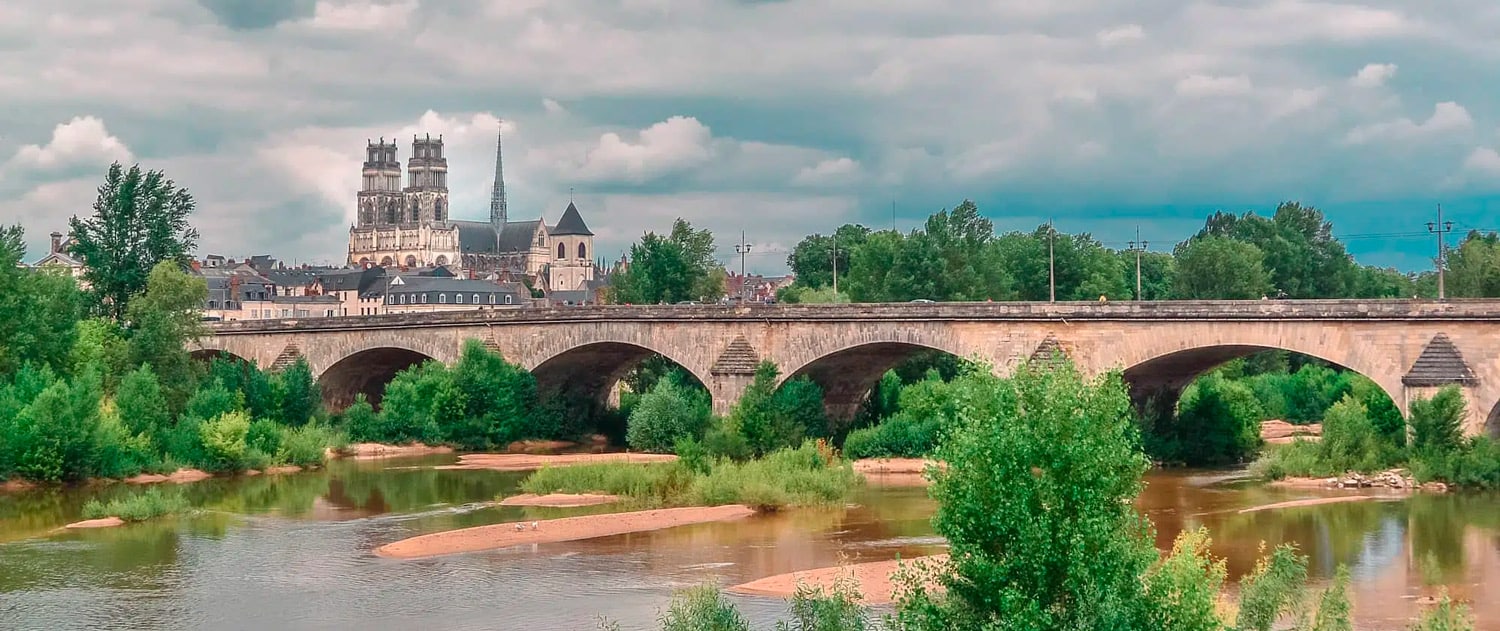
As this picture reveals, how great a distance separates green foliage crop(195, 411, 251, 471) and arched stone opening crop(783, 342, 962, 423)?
59.8ft

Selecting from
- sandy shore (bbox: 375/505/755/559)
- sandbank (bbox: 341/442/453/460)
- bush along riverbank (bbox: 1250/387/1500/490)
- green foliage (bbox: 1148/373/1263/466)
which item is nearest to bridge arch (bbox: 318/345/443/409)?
sandbank (bbox: 341/442/453/460)

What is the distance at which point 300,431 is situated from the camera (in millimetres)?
58562

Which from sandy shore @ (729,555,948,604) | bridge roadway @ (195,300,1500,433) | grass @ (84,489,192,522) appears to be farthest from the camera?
bridge roadway @ (195,300,1500,433)

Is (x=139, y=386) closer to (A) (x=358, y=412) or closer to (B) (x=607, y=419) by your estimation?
(A) (x=358, y=412)

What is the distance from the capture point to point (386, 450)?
6100cm

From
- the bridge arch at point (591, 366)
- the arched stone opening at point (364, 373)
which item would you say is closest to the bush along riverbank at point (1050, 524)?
the bridge arch at point (591, 366)

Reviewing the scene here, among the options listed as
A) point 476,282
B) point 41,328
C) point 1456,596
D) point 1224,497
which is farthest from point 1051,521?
point 476,282

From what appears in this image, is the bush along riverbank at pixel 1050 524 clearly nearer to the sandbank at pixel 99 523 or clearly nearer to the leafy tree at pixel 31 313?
the sandbank at pixel 99 523

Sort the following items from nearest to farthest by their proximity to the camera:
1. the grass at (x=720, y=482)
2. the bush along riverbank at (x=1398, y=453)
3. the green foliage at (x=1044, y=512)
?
the green foliage at (x=1044, y=512) < the bush along riverbank at (x=1398, y=453) < the grass at (x=720, y=482)

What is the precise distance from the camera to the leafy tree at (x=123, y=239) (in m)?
67.4

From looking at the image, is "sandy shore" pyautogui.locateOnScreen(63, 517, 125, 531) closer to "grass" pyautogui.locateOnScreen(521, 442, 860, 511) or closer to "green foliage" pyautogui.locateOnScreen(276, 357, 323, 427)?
"grass" pyautogui.locateOnScreen(521, 442, 860, 511)

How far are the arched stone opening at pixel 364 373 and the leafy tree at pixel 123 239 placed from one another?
8.33 meters

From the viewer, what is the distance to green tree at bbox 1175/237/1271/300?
83000 mm

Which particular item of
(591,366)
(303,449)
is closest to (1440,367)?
(591,366)
